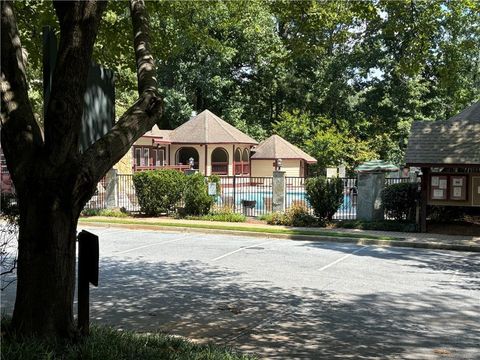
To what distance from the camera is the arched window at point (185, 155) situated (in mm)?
46844

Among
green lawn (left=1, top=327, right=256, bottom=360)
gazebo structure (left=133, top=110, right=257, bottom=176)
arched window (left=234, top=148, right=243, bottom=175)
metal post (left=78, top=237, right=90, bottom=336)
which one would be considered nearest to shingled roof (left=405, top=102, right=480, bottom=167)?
green lawn (left=1, top=327, right=256, bottom=360)

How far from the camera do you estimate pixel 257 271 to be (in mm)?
11156

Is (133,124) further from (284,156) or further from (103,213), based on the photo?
(284,156)

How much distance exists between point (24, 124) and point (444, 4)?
37.2 ft

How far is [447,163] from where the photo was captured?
57.5 ft

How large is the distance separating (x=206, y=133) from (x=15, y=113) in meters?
39.1

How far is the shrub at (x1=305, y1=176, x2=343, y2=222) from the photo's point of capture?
2025 cm

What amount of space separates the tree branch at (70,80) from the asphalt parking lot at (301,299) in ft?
9.98

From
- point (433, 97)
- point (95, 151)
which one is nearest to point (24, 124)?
point (95, 151)

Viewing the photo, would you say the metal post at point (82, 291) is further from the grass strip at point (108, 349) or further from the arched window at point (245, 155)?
the arched window at point (245, 155)

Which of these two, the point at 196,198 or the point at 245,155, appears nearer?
the point at 196,198

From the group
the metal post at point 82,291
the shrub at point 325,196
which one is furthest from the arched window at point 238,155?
the metal post at point 82,291

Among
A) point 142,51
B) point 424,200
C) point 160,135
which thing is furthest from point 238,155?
point 142,51

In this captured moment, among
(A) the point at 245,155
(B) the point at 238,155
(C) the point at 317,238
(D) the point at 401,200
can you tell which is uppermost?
(A) the point at 245,155
